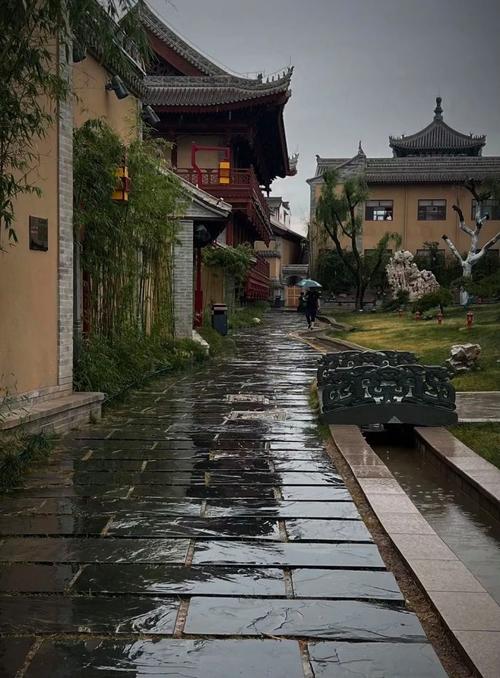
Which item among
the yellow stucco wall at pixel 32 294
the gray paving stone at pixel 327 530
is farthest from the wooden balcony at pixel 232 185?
the gray paving stone at pixel 327 530

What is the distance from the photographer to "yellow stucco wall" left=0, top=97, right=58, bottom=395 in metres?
6.09

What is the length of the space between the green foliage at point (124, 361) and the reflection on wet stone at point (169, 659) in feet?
17.5

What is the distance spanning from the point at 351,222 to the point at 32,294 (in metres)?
31.3

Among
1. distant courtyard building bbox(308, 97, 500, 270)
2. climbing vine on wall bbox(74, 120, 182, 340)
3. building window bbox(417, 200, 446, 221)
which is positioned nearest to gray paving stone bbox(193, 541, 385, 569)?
climbing vine on wall bbox(74, 120, 182, 340)

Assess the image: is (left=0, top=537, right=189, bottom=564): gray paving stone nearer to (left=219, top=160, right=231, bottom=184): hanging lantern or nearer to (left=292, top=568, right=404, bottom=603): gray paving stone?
(left=292, top=568, right=404, bottom=603): gray paving stone

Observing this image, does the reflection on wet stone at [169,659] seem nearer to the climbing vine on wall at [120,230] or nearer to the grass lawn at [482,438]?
the grass lawn at [482,438]

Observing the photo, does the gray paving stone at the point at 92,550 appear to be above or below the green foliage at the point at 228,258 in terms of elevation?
below

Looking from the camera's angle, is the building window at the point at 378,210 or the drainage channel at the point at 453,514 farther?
the building window at the point at 378,210

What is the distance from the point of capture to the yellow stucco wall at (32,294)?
240 inches

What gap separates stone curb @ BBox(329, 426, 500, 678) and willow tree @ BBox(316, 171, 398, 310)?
103 ft

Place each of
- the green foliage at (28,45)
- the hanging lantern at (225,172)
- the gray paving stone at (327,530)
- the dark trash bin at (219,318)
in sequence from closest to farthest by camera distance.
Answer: the gray paving stone at (327,530) < the green foliage at (28,45) < the dark trash bin at (219,318) < the hanging lantern at (225,172)

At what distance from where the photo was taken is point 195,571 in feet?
11.6

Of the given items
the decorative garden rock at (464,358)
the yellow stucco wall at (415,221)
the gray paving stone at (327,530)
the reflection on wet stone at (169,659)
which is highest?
the yellow stucco wall at (415,221)

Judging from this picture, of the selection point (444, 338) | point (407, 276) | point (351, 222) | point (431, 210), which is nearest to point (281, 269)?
point (431, 210)
